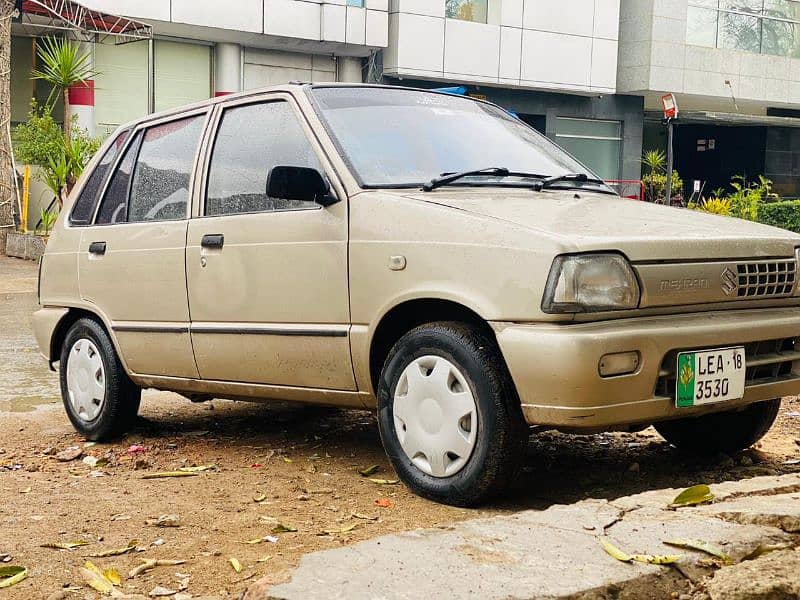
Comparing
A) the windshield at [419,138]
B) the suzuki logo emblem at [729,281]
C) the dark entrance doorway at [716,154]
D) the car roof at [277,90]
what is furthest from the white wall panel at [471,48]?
the suzuki logo emblem at [729,281]

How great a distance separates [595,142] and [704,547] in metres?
29.6

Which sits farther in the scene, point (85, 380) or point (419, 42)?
point (419, 42)

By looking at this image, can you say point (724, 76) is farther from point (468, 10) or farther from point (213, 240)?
point (213, 240)

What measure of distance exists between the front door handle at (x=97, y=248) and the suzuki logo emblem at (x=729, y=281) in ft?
10.4

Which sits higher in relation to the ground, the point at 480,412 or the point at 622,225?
the point at 622,225

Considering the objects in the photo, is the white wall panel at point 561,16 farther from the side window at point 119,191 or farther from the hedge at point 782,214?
the side window at point 119,191

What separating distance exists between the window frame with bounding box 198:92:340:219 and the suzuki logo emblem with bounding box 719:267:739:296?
1493mm

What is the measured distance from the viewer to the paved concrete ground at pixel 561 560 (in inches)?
113

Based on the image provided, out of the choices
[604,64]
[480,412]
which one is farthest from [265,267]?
[604,64]

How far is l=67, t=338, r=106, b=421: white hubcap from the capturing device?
591 centimetres

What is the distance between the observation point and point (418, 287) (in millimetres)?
4230

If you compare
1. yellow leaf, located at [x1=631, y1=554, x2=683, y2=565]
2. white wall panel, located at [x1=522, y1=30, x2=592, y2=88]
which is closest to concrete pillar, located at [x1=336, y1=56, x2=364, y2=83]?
white wall panel, located at [x1=522, y1=30, x2=592, y2=88]

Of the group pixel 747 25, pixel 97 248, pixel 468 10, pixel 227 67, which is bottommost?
pixel 97 248

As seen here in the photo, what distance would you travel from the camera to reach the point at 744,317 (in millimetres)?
4242
